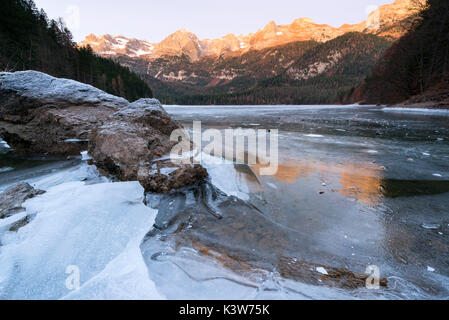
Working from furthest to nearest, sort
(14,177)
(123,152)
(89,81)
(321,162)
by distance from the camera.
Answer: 1. (89,81)
2. (321,162)
3. (14,177)
4. (123,152)

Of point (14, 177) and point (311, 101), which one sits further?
point (311, 101)

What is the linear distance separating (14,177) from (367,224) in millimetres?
6038

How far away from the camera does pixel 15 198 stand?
254 centimetres

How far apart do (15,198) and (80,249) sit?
164 cm

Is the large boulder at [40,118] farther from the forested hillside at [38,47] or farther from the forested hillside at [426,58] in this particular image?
the forested hillside at [426,58]

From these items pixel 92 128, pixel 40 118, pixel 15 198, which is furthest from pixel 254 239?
pixel 40 118

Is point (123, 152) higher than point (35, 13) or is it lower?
lower

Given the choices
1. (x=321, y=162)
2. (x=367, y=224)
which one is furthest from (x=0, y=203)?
(x=321, y=162)

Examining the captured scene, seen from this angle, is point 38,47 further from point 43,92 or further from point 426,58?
point 426,58

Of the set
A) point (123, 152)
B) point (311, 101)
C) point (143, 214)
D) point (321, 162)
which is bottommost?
point (143, 214)

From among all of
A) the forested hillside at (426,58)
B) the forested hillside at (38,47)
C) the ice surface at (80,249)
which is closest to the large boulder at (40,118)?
the ice surface at (80,249)

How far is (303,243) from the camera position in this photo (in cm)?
198

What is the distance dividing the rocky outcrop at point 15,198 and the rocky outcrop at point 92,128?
1136mm
